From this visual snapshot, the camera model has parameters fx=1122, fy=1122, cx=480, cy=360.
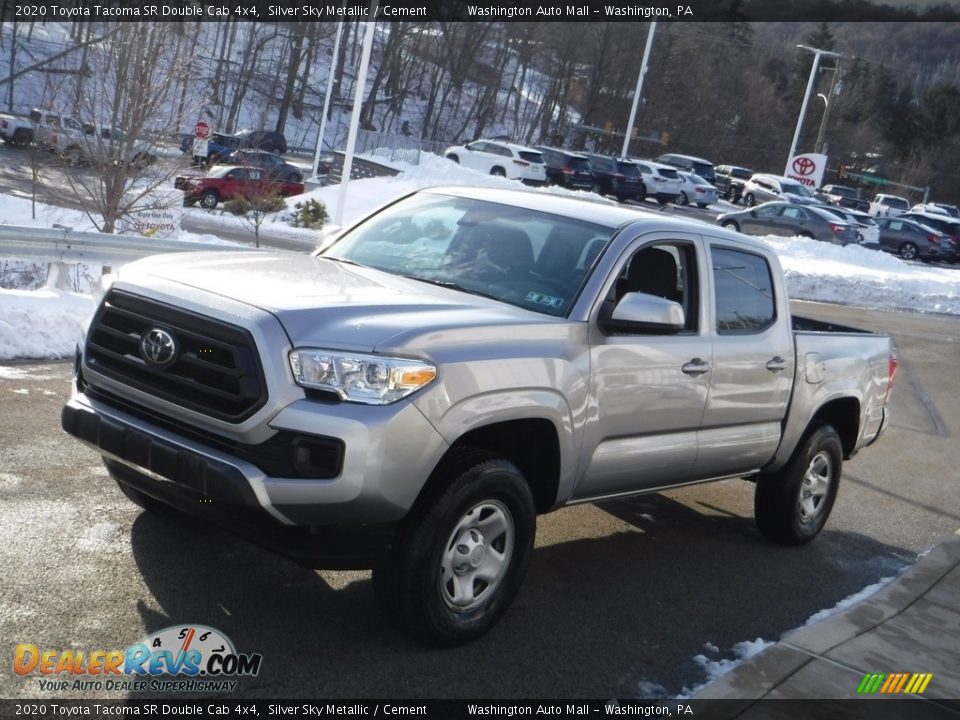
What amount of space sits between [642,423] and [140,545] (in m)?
2.46

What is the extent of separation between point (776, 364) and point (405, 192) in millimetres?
8062

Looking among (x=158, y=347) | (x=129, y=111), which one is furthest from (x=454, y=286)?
(x=129, y=111)

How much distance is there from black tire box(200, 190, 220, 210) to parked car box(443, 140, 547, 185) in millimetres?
13071

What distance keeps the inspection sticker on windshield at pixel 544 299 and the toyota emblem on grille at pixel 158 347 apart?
166 cm

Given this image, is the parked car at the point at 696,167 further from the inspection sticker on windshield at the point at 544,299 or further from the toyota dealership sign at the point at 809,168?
the inspection sticker on windshield at the point at 544,299

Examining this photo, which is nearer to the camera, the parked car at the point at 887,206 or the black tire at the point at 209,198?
the black tire at the point at 209,198

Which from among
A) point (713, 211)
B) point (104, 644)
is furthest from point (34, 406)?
point (713, 211)

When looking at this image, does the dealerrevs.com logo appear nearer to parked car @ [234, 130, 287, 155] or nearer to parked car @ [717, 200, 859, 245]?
parked car @ [717, 200, 859, 245]

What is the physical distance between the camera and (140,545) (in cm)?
530

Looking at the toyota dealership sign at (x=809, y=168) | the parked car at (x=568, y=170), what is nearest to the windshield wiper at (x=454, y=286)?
the parked car at (x=568, y=170)

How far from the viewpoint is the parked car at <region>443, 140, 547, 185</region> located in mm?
44312

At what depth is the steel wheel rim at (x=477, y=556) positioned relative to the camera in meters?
4.58

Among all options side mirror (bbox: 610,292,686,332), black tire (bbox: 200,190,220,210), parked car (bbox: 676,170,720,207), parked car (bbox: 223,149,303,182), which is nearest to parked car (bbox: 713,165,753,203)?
parked car (bbox: 676,170,720,207)

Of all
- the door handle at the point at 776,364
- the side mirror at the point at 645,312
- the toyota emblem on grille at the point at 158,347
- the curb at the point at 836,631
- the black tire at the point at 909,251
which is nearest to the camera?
the toyota emblem on grille at the point at 158,347
